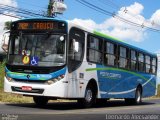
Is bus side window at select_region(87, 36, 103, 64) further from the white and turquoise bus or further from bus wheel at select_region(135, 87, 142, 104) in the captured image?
bus wheel at select_region(135, 87, 142, 104)

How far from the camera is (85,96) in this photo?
17797 millimetres

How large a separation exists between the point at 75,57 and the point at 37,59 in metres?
1.50

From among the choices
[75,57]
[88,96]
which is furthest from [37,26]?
[88,96]

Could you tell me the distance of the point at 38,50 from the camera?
53.1 feet

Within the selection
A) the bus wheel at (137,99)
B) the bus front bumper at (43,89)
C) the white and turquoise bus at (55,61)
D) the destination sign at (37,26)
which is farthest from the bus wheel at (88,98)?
the bus wheel at (137,99)

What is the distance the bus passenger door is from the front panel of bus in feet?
1.14

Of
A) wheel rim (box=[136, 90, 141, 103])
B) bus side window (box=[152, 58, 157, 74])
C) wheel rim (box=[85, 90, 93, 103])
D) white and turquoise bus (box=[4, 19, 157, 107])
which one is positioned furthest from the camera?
bus side window (box=[152, 58, 157, 74])

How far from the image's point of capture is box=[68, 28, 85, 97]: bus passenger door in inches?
643

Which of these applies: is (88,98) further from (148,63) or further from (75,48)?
(148,63)

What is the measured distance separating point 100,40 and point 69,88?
359 cm

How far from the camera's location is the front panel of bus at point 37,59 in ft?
52.3

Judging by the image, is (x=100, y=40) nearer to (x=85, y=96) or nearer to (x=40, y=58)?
(x=85, y=96)

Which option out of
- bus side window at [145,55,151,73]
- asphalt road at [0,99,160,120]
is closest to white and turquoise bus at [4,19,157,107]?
asphalt road at [0,99,160,120]

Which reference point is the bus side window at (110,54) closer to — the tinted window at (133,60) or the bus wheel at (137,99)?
the tinted window at (133,60)
